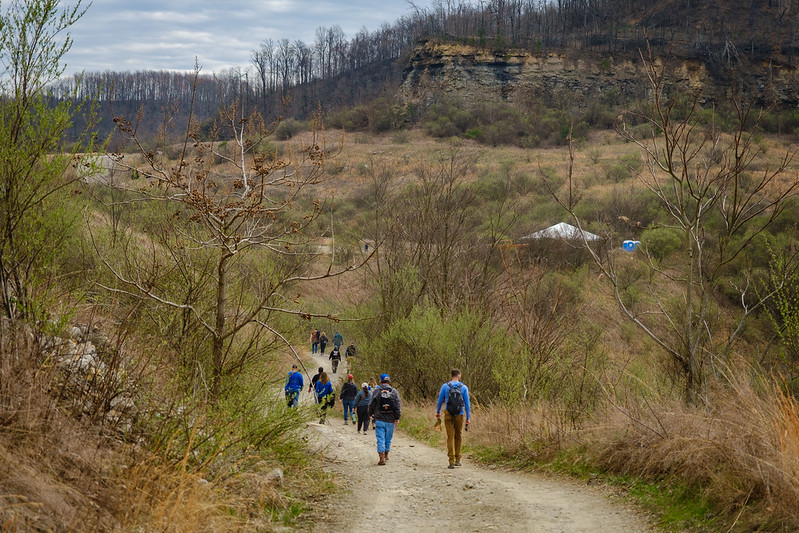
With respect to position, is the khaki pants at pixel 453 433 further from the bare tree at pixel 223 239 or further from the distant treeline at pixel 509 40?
the distant treeline at pixel 509 40

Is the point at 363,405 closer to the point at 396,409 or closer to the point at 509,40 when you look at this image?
the point at 396,409

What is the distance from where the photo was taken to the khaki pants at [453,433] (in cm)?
1055

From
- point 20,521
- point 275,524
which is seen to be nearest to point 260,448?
point 275,524

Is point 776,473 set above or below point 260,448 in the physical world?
above

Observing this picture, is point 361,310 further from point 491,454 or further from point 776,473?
point 776,473

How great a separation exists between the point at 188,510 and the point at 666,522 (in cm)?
445

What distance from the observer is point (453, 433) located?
35.1ft

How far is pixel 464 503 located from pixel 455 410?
8.06ft

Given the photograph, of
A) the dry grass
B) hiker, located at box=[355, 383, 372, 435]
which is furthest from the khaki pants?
hiker, located at box=[355, 383, 372, 435]

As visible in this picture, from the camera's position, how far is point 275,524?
6.91m

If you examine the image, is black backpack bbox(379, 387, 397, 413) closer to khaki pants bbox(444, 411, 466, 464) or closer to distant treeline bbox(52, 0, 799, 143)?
khaki pants bbox(444, 411, 466, 464)

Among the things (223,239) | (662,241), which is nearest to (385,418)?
(223,239)

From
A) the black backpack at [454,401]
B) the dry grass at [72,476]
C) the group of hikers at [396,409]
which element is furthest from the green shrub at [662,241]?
the dry grass at [72,476]

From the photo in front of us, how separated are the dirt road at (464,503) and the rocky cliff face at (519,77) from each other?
8886 cm
